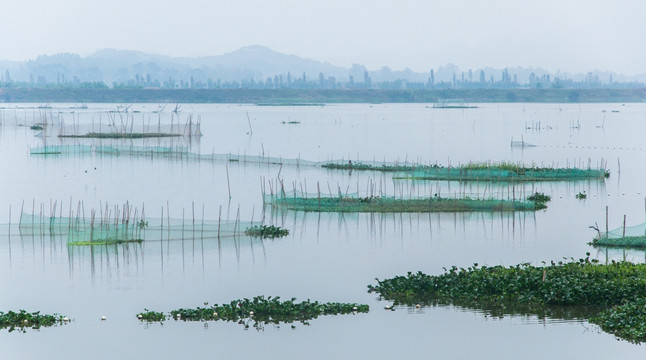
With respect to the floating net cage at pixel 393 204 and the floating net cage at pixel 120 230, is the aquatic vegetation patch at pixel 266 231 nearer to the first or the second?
the floating net cage at pixel 120 230

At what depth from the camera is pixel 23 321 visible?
19484mm

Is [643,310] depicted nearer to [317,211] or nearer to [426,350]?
[426,350]

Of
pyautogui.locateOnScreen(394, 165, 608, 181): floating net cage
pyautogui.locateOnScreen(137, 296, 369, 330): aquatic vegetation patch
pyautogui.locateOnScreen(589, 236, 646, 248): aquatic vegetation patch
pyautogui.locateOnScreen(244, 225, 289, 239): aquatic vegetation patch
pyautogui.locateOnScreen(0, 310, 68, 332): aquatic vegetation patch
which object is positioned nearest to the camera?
pyautogui.locateOnScreen(0, 310, 68, 332): aquatic vegetation patch

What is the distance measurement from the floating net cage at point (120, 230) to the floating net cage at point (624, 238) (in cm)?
1068

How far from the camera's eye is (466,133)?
106938 mm

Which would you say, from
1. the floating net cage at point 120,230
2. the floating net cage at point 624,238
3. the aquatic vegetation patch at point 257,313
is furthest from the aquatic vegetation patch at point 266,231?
the floating net cage at point 624,238

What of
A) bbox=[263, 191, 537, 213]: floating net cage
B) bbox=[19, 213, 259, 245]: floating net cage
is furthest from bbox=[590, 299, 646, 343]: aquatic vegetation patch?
bbox=[263, 191, 537, 213]: floating net cage

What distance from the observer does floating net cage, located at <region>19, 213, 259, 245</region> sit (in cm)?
2770

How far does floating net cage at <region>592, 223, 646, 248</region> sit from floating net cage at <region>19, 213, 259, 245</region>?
1068 cm

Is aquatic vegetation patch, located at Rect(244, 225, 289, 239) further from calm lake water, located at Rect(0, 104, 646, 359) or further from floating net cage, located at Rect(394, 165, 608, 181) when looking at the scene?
floating net cage, located at Rect(394, 165, 608, 181)

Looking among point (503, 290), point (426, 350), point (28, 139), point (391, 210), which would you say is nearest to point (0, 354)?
point (426, 350)

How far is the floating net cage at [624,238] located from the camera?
90.0 ft

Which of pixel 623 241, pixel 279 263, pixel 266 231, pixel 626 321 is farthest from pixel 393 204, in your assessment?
pixel 626 321

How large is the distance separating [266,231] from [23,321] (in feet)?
37.8
